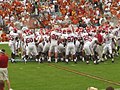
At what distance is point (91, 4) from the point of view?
32688 mm

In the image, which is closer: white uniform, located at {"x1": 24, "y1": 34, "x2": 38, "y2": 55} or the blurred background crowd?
white uniform, located at {"x1": 24, "y1": 34, "x2": 38, "y2": 55}

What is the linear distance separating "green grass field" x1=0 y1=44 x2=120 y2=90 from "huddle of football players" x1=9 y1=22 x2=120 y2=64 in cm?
46

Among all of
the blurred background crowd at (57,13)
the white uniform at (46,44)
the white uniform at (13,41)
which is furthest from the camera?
the blurred background crowd at (57,13)

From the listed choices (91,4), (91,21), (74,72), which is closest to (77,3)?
(91,4)

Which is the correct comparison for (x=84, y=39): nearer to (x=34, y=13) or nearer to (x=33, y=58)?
(x=33, y=58)

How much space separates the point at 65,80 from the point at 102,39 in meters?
4.60

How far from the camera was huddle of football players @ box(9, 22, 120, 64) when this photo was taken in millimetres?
18344

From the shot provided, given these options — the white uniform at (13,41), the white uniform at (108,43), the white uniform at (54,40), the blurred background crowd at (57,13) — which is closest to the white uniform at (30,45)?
the white uniform at (54,40)

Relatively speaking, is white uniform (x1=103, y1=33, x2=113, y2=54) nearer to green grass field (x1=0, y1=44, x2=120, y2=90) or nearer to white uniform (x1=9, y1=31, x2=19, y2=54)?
green grass field (x1=0, y1=44, x2=120, y2=90)

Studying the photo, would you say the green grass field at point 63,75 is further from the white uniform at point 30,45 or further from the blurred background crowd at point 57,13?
the blurred background crowd at point 57,13

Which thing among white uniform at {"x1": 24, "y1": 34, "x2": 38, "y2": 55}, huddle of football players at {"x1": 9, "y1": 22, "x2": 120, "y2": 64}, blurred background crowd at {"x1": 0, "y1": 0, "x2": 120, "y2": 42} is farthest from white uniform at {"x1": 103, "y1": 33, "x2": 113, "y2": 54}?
blurred background crowd at {"x1": 0, "y1": 0, "x2": 120, "y2": 42}

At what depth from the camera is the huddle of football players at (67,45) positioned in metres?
18.3

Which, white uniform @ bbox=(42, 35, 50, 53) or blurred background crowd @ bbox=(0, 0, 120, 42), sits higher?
blurred background crowd @ bbox=(0, 0, 120, 42)

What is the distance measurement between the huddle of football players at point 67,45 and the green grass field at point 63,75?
0.46 metres
